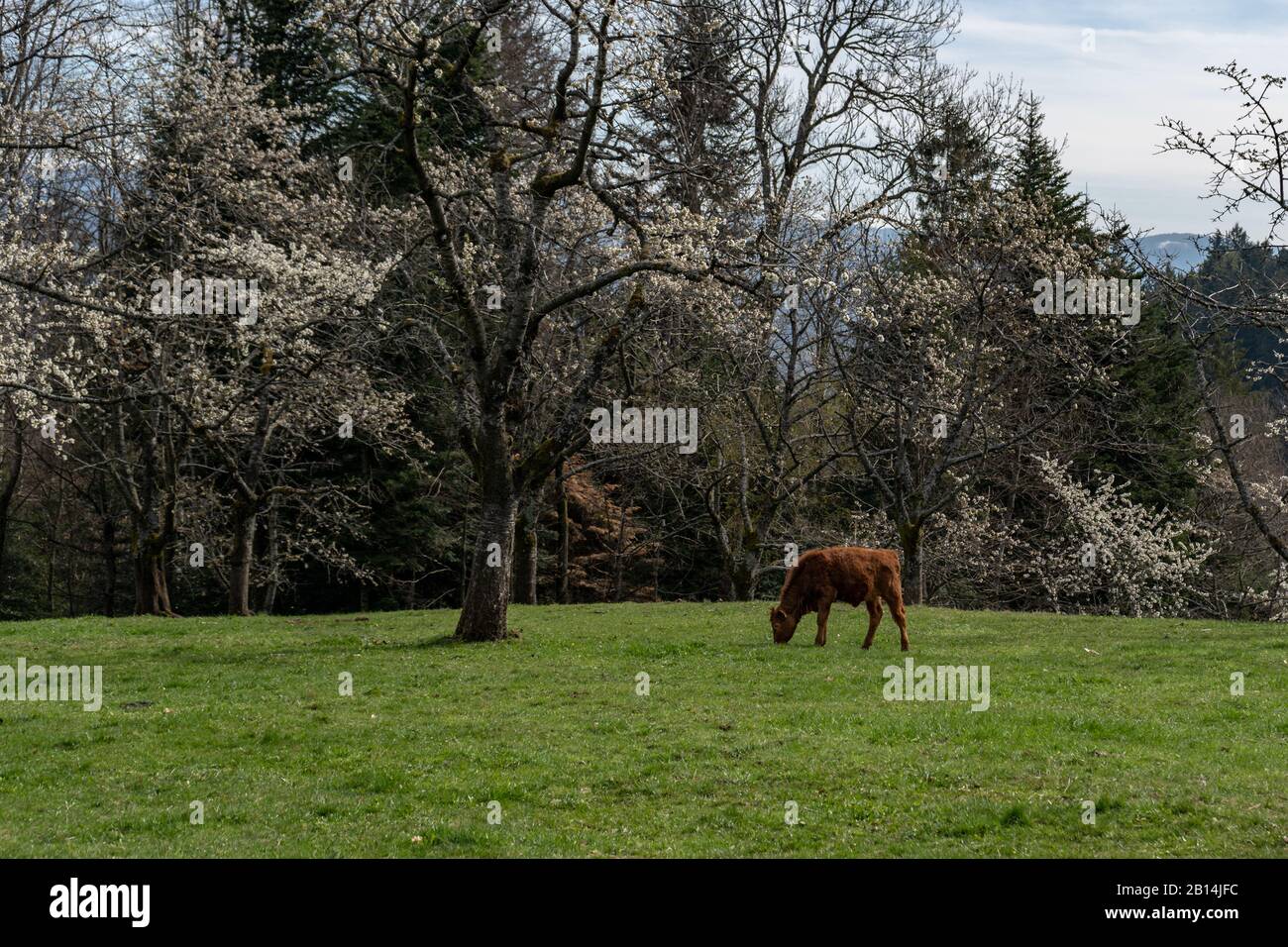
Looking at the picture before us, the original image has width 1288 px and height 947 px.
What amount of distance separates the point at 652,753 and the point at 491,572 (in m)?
9.75

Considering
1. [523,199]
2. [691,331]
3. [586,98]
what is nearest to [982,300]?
[691,331]

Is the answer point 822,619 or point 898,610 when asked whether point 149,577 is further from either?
point 898,610

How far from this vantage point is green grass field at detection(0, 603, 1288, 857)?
1084 centimetres

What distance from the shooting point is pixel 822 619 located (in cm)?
2155

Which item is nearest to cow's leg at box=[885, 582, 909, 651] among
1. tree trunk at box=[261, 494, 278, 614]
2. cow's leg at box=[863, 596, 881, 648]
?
cow's leg at box=[863, 596, 881, 648]

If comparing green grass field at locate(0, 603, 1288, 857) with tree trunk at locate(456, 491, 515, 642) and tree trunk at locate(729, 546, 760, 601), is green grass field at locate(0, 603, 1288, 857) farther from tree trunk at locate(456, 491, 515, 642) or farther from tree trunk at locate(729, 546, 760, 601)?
tree trunk at locate(729, 546, 760, 601)

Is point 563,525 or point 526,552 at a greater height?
point 563,525

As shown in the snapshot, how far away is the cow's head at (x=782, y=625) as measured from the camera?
2183 cm

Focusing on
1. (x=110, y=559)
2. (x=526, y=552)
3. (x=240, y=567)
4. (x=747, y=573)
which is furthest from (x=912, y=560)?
(x=110, y=559)

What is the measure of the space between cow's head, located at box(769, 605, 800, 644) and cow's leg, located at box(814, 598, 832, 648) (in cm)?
48

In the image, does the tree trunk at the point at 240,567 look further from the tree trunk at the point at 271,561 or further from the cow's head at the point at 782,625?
the cow's head at the point at 782,625

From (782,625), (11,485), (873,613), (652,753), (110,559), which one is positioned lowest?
(652,753)
